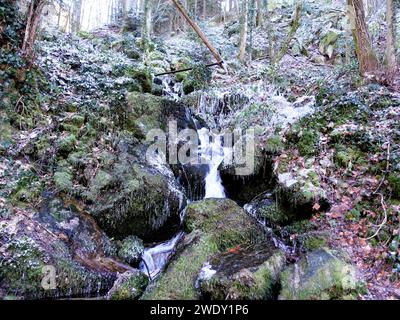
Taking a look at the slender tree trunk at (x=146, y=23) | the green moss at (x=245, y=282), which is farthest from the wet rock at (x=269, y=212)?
the slender tree trunk at (x=146, y=23)

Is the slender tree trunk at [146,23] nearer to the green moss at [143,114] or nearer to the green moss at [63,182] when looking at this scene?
the green moss at [143,114]

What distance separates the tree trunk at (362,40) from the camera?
7727 mm

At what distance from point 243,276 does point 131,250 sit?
2.50m

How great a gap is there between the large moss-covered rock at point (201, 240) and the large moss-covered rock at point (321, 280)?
1246 millimetres

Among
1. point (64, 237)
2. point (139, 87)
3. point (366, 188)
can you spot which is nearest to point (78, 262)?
point (64, 237)

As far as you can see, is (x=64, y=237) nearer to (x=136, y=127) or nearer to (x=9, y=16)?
(x=136, y=127)

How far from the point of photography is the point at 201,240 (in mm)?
4926

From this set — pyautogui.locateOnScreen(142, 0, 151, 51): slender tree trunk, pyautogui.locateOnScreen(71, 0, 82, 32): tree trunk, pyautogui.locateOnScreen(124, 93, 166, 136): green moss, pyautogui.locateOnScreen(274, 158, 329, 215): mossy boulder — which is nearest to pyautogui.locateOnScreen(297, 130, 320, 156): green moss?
pyautogui.locateOnScreen(274, 158, 329, 215): mossy boulder

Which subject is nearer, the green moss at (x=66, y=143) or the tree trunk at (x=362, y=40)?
the green moss at (x=66, y=143)

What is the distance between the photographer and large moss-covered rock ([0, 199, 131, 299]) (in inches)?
163

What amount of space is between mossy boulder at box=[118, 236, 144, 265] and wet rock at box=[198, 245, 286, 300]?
5.46 ft

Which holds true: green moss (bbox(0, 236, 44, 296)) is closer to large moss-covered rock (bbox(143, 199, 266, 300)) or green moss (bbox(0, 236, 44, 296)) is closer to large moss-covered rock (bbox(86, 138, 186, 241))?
large moss-covered rock (bbox(86, 138, 186, 241))

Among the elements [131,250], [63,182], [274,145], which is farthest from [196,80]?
[131,250]

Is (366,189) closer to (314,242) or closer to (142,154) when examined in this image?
(314,242)
